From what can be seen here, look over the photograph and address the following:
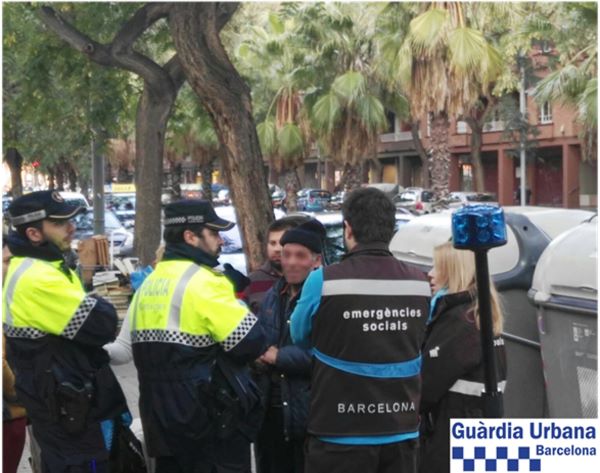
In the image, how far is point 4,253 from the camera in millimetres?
4613

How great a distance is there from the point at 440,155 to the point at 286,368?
21.9 meters

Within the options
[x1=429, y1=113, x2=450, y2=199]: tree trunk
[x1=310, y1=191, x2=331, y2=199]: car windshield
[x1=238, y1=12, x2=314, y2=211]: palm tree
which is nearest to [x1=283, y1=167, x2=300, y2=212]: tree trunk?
[x1=238, y1=12, x2=314, y2=211]: palm tree

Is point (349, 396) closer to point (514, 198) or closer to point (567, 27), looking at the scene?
point (567, 27)

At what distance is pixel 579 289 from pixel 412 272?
2064mm

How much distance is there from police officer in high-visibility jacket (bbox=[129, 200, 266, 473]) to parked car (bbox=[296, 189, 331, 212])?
147 ft

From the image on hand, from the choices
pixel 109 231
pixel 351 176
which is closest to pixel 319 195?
pixel 351 176

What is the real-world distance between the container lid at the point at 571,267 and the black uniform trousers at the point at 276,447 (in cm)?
194

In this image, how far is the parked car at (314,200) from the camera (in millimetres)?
49812

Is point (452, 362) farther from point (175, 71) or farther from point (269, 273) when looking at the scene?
point (175, 71)

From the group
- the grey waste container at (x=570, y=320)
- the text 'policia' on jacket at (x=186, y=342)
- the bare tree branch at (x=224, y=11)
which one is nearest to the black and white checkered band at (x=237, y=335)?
the text 'policia' on jacket at (x=186, y=342)

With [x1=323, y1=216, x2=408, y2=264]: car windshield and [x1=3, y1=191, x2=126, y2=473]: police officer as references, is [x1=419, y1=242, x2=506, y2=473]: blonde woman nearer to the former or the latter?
[x1=3, y1=191, x2=126, y2=473]: police officer

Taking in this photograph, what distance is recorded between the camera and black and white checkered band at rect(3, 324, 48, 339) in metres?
4.05

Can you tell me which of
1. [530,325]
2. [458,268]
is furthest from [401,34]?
[458,268]

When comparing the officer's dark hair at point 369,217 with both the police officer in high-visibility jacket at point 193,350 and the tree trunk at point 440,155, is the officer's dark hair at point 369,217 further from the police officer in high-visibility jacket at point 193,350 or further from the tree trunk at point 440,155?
the tree trunk at point 440,155
